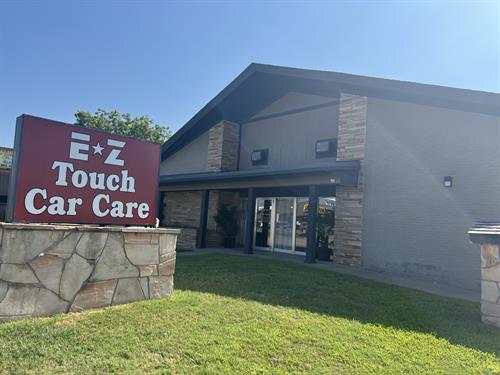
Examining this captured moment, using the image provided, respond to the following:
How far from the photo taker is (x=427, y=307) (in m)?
5.82

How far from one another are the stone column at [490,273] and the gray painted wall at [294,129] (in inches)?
264

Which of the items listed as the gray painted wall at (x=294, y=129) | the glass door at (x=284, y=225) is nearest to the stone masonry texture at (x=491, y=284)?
the gray painted wall at (x=294, y=129)

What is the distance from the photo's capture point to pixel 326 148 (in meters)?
11.9

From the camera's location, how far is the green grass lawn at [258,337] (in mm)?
3338

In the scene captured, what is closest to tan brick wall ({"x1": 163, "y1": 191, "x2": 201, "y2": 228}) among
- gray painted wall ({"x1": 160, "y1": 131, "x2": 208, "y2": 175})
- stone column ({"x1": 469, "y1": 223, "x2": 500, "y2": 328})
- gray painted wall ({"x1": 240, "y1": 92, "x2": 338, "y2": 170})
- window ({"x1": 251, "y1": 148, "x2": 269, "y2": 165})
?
gray painted wall ({"x1": 160, "y1": 131, "x2": 208, "y2": 175})

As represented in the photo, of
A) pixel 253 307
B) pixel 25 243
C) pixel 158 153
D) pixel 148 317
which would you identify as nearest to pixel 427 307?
pixel 253 307

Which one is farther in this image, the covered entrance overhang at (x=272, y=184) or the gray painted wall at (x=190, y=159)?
the gray painted wall at (x=190, y=159)

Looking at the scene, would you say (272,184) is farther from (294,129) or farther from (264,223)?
(294,129)

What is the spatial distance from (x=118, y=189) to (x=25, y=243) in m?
1.42

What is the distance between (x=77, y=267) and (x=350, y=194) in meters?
7.87

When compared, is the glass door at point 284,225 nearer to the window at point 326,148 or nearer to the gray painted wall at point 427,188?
the window at point 326,148

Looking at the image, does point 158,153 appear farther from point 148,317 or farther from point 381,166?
point 381,166

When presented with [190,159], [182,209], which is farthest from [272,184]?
[190,159]

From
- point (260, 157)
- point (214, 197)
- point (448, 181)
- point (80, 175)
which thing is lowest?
point (80, 175)
